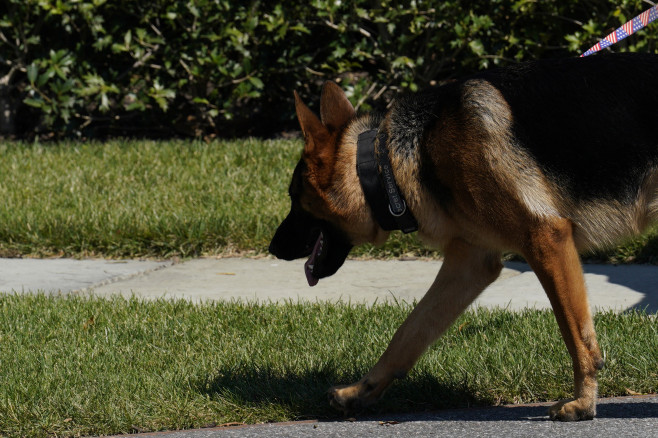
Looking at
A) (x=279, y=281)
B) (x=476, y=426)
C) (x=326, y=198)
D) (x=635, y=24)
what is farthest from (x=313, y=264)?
(x=635, y=24)

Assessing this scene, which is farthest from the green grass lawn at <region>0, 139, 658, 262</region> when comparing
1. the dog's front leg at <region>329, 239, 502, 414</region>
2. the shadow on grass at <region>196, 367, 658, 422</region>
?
the shadow on grass at <region>196, 367, 658, 422</region>

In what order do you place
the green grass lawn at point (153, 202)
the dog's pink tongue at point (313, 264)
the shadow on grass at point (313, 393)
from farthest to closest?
the green grass lawn at point (153, 202) < the dog's pink tongue at point (313, 264) < the shadow on grass at point (313, 393)

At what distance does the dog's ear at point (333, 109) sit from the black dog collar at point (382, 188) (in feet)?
0.59

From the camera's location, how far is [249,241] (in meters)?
6.29

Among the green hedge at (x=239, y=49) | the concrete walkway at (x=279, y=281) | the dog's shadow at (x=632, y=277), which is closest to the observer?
the dog's shadow at (x=632, y=277)

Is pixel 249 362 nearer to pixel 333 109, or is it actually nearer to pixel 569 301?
pixel 333 109

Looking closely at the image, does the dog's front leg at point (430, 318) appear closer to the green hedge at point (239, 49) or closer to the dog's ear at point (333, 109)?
the dog's ear at point (333, 109)

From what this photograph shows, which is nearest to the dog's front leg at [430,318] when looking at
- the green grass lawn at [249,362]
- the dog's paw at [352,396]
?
the dog's paw at [352,396]

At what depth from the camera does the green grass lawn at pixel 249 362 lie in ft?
12.0

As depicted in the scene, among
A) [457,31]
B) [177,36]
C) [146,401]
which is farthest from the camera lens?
[177,36]

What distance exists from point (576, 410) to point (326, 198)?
4.11 feet

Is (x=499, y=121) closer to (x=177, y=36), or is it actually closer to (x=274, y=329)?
(x=274, y=329)

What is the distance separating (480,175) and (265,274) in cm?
259

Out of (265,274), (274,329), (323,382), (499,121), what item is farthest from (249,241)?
(499,121)
